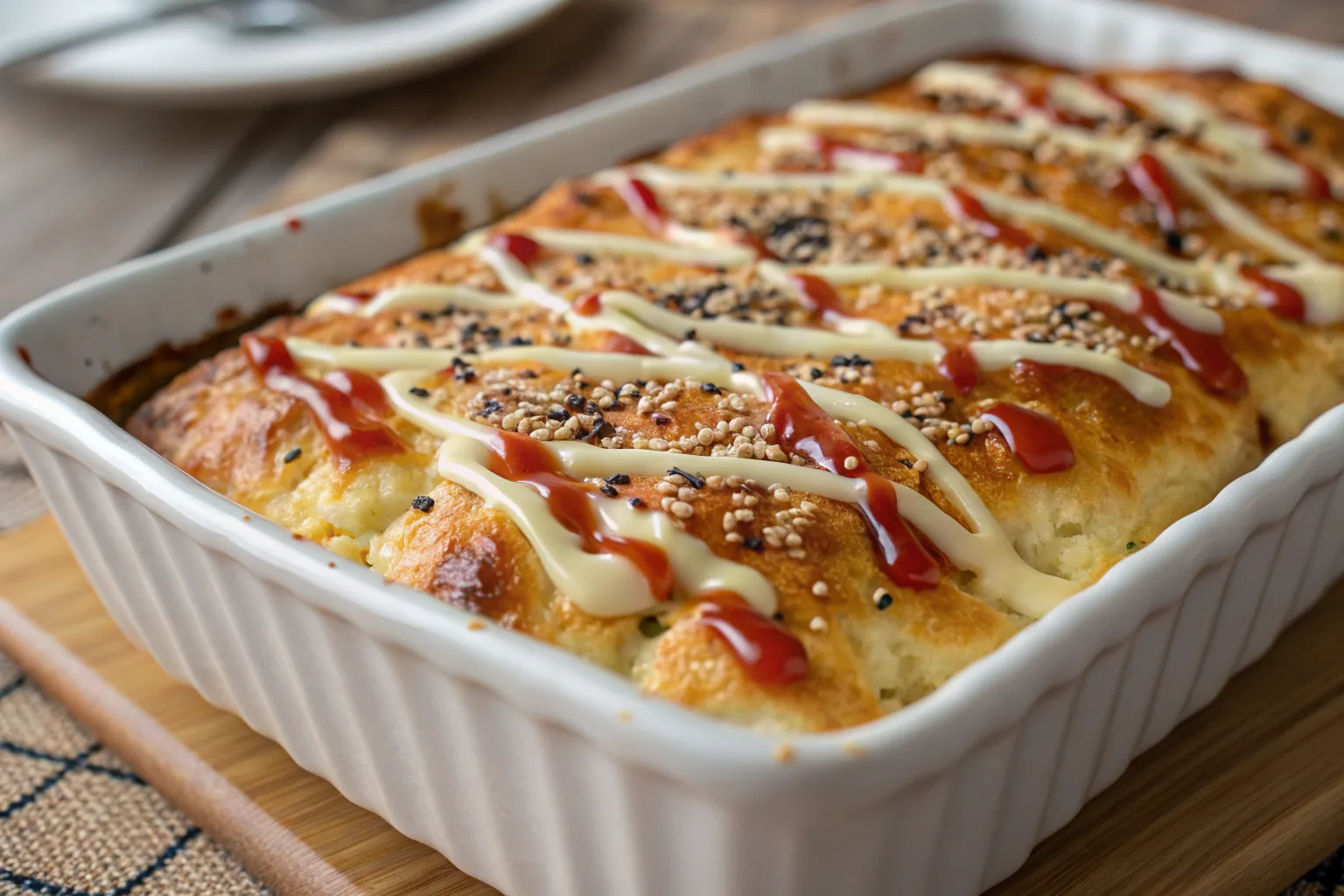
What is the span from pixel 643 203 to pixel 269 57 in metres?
1.78

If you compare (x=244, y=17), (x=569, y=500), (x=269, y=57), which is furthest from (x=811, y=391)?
(x=244, y=17)

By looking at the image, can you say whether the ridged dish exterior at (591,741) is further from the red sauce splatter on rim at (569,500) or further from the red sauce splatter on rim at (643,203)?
the red sauce splatter on rim at (643,203)

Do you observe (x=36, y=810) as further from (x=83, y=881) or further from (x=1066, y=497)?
(x=1066, y=497)

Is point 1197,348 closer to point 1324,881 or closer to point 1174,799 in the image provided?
point 1174,799

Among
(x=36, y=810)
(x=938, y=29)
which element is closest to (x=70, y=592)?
(x=36, y=810)

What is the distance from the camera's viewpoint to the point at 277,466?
2027mm

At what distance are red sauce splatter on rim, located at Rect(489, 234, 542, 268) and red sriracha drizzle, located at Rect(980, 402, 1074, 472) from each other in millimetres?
968

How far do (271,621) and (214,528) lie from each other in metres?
0.15

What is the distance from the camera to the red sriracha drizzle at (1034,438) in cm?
194

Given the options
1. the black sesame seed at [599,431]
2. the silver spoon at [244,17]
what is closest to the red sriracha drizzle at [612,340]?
the black sesame seed at [599,431]

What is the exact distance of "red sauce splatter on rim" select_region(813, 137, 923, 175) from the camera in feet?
9.23

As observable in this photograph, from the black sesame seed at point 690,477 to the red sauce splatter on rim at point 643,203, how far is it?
3.11 feet

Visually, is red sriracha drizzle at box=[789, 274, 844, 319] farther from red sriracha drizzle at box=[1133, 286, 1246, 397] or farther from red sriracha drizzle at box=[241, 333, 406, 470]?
red sriracha drizzle at box=[241, 333, 406, 470]

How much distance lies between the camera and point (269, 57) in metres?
3.92
